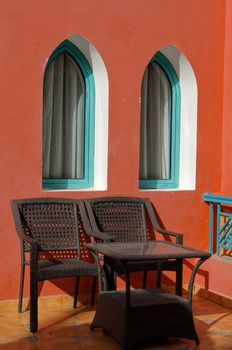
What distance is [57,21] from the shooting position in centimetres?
714

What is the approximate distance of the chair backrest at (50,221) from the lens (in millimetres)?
6918

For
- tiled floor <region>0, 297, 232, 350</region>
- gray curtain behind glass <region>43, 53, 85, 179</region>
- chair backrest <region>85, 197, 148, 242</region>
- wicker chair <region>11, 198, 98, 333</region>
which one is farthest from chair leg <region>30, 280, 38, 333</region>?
gray curtain behind glass <region>43, 53, 85, 179</region>

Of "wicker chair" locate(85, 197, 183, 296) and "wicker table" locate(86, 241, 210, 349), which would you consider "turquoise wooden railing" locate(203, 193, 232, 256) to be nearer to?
"wicker chair" locate(85, 197, 183, 296)

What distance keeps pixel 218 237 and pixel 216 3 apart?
278 centimetres

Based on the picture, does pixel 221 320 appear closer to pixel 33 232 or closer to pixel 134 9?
pixel 33 232

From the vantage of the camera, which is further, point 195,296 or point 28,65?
point 195,296

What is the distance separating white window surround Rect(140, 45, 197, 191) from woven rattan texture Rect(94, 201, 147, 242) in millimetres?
800

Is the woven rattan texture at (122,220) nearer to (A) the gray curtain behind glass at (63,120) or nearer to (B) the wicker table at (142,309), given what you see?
(A) the gray curtain behind glass at (63,120)

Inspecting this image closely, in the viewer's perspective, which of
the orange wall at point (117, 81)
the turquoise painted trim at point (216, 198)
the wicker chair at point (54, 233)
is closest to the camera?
the wicker chair at point (54, 233)

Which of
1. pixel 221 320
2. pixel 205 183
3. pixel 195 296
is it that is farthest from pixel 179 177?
pixel 221 320

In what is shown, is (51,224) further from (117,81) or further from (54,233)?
(117,81)

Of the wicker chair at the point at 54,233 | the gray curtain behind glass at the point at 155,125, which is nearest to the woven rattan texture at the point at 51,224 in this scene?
the wicker chair at the point at 54,233

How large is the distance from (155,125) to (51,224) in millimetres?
1974

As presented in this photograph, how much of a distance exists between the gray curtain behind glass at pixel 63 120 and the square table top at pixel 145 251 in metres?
1.52
